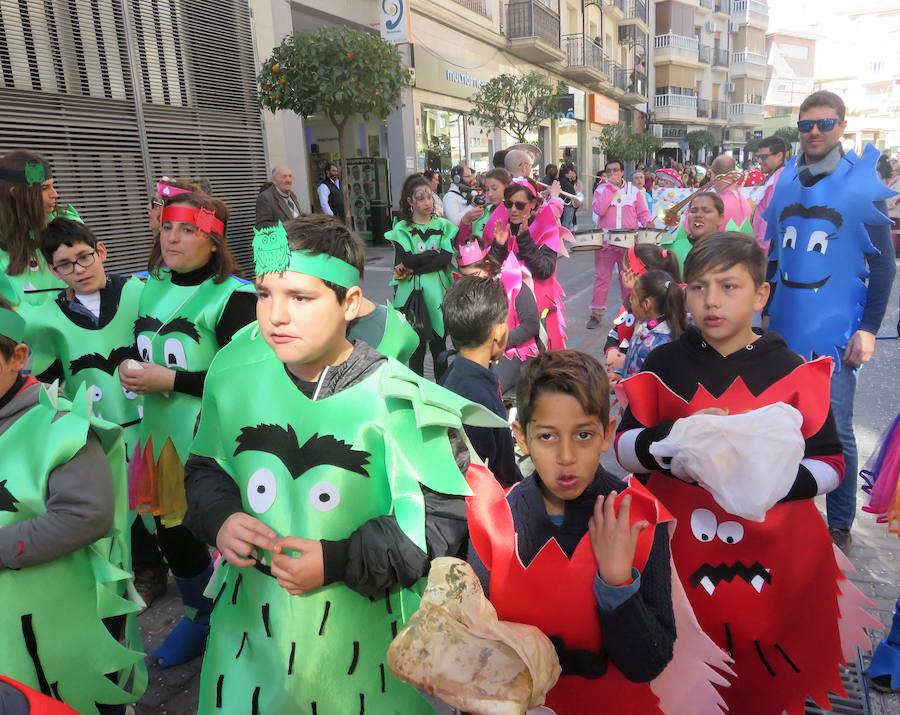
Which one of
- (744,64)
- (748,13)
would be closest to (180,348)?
(744,64)

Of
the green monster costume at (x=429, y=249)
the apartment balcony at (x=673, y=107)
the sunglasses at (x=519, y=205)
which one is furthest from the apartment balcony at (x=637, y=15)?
the sunglasses at (x=519, y=205)

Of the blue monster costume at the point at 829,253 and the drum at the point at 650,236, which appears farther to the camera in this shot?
the drum at the point at 650,236

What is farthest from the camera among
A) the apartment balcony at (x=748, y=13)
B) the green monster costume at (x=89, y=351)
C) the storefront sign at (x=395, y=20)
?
the apartment balcony at (x=748, y=13)

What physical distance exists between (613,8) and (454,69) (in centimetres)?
2229

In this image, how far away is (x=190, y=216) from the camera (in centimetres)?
273

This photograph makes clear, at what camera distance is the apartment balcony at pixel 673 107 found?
4716 cm

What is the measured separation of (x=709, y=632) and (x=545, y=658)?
967 mm

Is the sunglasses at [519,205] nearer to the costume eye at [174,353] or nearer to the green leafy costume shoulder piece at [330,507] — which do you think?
the costume eye at [174,353]

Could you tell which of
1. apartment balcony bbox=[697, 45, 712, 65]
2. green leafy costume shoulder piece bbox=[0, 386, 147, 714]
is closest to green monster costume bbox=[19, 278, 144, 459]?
green leafy costume shoulder piece bbox=[0, 386, 147, 714]

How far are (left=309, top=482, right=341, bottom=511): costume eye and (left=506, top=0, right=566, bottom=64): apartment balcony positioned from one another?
24.7m

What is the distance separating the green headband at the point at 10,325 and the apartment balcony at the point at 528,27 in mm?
24152

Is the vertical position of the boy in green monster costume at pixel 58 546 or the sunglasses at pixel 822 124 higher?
the sunglasses at pixel 822 124

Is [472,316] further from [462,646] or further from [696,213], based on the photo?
[696,213]

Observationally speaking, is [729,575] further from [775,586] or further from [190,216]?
[190,216]
